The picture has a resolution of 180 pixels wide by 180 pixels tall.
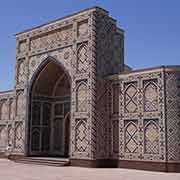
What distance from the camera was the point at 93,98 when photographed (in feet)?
48.0

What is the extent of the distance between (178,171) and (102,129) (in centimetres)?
383

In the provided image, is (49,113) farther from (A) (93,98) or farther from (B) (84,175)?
(B) (84,175)

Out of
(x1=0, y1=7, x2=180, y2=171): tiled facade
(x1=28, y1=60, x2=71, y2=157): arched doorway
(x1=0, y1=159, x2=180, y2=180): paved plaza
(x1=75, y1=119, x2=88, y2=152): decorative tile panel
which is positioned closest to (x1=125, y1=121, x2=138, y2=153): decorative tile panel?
(x1=0, y1=7, x2=180, y2=171): tiled facade

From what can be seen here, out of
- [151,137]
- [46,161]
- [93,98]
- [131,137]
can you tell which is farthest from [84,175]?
[46,161]

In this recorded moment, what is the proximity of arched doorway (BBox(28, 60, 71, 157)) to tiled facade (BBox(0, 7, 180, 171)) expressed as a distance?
0.06 metres

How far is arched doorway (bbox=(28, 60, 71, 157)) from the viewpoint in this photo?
18328 millimetres

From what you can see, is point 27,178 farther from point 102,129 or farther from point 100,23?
point 100,23

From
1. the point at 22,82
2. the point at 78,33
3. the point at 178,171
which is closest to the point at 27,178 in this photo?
the point at 178,171

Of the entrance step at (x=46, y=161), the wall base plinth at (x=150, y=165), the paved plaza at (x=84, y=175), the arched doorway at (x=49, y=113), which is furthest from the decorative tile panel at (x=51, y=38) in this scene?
the paved plaza at (x=84, y=175)

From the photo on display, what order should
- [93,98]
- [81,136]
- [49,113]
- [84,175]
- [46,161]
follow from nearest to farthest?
[84,175] < [93,98] < [81,136] < [46,161] < [49,113]

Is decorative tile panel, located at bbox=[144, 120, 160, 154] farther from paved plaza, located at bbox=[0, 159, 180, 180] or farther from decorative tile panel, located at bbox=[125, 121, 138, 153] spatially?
paved plaza, located at bbox=[0, 159, 180, 180]

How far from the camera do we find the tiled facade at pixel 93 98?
528 inches

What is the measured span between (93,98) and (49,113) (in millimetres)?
5632

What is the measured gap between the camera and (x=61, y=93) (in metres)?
19.5
